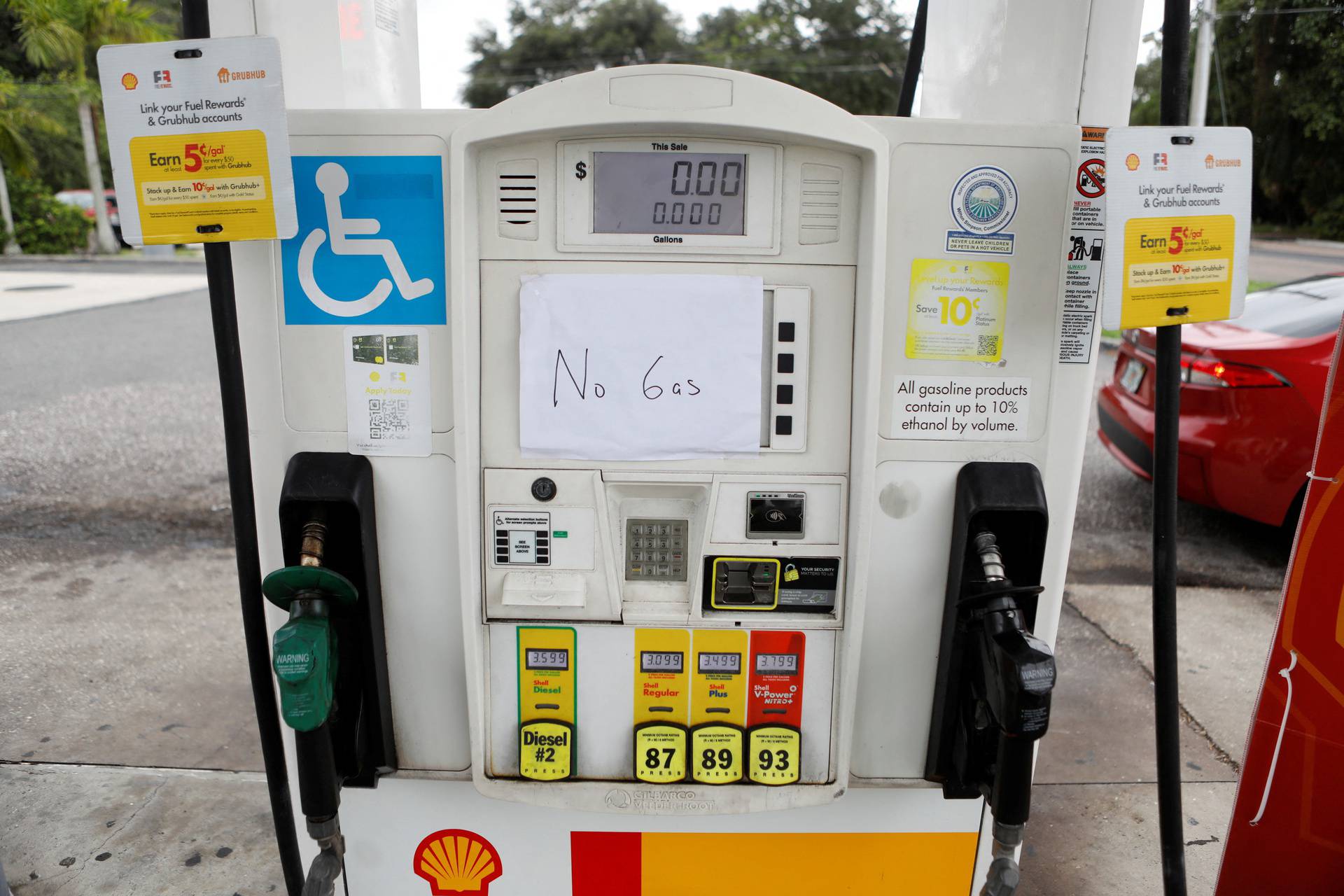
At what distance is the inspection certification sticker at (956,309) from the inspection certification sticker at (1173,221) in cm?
16

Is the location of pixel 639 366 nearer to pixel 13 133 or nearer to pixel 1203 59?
pixel 1203 59

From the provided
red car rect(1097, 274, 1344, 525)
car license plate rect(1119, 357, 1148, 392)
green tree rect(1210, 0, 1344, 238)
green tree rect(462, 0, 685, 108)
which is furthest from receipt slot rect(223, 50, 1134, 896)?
green tree rect(462, 0, 685, 108)

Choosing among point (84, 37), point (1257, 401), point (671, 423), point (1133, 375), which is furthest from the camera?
point (84, 37)

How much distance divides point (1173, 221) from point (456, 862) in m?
1.70

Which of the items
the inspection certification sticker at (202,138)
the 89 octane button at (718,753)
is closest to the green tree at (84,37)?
the inspection certification sticker at (202,138)

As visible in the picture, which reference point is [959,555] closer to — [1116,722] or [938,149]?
[938,149]

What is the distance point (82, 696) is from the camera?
129 inches

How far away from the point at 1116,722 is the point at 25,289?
55.1ft

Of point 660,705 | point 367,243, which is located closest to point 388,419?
point 367,243

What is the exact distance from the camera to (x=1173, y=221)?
1.52 meters

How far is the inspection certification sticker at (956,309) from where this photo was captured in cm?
158

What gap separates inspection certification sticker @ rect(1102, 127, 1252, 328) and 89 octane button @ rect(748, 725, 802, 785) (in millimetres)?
854

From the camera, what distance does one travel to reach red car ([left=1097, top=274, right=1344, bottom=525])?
411cm

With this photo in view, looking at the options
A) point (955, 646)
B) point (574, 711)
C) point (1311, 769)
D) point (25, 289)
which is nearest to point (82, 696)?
point (574, 711)
